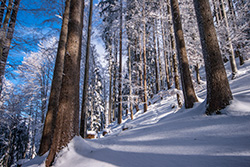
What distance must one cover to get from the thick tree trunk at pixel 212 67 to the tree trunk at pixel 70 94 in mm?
3436

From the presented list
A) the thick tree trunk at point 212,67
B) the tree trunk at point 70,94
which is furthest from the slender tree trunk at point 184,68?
the tree trunk at point 70,94

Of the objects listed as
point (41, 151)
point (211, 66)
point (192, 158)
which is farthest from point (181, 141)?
point (41, 151)

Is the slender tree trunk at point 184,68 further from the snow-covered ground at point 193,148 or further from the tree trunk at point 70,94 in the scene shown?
the tree trunk at point 70,94

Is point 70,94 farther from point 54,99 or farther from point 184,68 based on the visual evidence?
point 184,68

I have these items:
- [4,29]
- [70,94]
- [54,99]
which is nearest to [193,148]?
[70,94]

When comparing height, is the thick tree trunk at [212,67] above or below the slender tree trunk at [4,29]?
below

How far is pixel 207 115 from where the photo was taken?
3.04 meters

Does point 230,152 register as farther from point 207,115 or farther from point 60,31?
point 60,31

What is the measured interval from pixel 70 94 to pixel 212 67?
146 inches

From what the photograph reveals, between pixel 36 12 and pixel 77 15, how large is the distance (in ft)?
11.0

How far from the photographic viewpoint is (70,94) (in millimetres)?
3145

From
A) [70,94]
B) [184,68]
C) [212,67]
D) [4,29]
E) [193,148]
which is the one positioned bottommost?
[193,148]

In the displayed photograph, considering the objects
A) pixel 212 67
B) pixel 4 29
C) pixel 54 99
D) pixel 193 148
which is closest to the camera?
pixel 193 148

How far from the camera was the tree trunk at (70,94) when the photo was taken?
2.85 m
